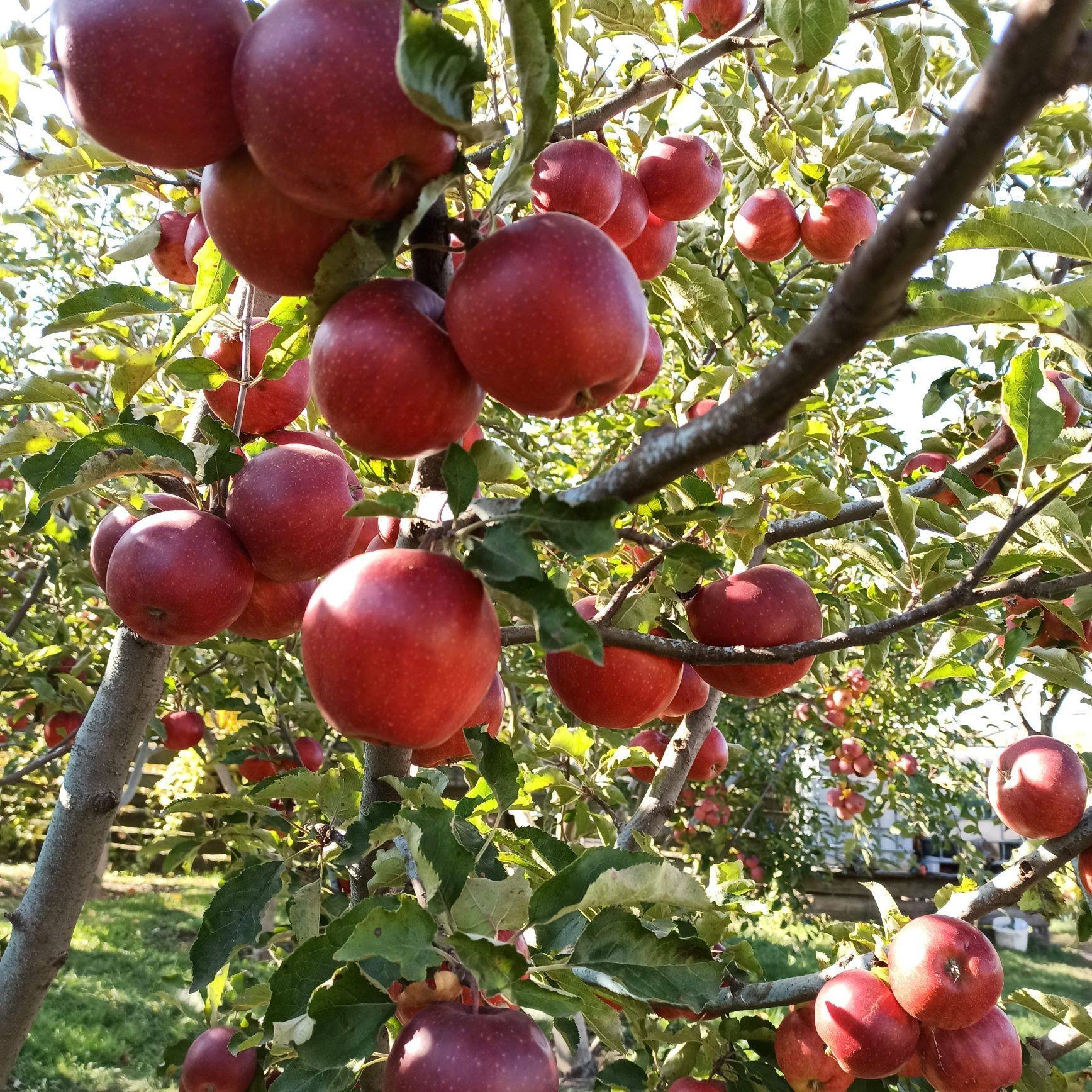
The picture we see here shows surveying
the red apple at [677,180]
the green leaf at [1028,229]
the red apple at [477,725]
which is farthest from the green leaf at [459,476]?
the red apple at [677,180]

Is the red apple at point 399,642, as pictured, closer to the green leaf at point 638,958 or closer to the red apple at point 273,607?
the green leaf at point 638,958

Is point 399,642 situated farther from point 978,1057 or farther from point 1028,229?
point 978,1057

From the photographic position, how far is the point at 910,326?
1.18 m

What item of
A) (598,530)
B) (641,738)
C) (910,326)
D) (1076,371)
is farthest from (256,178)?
(1076,371)

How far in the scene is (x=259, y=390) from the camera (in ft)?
5.60

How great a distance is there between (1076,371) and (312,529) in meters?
2.56

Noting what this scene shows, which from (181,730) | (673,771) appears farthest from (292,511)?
(181,730)

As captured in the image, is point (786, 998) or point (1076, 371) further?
point (1076, 371)

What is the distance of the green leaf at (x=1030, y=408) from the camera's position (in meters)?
1.40

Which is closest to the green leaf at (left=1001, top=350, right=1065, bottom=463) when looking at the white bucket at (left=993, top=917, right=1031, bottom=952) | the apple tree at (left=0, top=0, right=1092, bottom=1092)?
the apple tree at (left=0, top=0, right=1092, bottom=1092)

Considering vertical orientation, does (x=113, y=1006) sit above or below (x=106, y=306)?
below

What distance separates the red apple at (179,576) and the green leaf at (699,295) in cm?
122

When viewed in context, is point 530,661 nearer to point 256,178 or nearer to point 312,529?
point 312,529

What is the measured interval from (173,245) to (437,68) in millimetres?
1508
